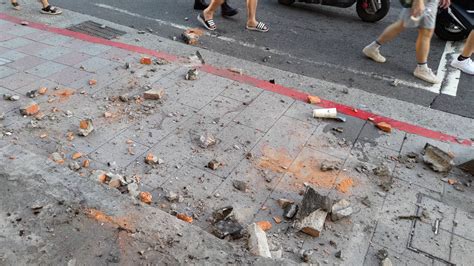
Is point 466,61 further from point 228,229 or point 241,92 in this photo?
point 228,229

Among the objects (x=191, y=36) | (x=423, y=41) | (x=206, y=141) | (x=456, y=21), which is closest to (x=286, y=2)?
(x=191, y=36)

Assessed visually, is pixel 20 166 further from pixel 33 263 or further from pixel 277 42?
pixel 277 42

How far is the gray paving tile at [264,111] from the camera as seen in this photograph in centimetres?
433

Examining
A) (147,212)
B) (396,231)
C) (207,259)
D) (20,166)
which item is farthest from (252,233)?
(20,166)

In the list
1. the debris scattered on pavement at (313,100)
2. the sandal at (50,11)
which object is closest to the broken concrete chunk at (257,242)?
the debris scattered on pavement at (313,100)

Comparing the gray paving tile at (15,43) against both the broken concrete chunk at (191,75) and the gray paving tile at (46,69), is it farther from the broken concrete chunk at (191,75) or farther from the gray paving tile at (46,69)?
the broken concrete chunk at (191,75)

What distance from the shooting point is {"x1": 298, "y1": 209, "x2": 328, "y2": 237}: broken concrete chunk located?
2.97 metres

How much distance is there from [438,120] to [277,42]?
9.26 feet

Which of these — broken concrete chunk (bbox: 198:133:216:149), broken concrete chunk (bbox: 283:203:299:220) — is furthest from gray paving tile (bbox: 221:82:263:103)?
broken concrete chunk (bbox: 283:203:299:220)

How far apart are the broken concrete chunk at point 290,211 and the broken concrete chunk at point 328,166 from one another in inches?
23.5

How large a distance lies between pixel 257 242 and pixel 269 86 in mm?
2726

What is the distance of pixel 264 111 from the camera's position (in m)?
4.55

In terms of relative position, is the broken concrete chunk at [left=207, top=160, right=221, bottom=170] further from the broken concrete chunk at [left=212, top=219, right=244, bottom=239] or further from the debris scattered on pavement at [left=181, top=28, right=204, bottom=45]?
→ the debris scattered on pavement at [left=181, top=28, right=204, bottom=45]

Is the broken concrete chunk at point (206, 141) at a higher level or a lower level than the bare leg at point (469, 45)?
lower
